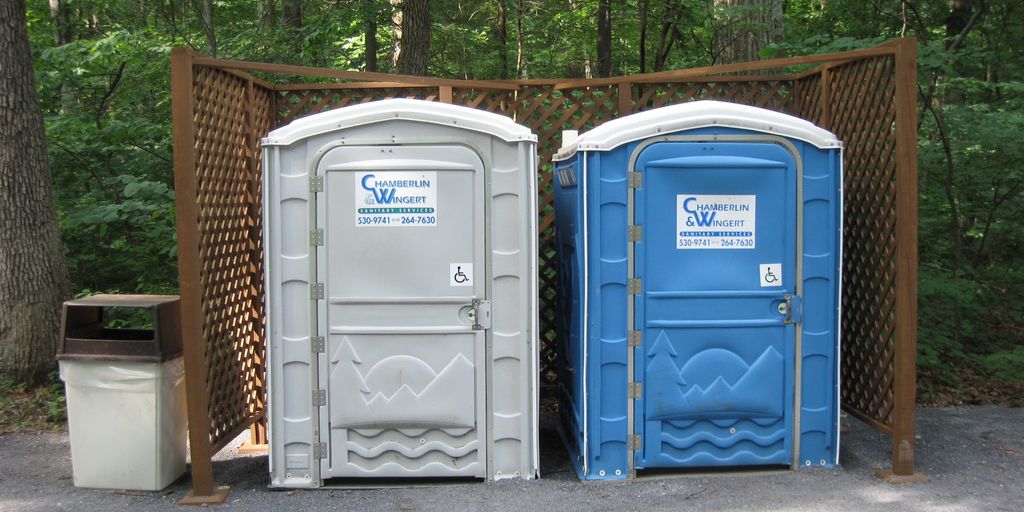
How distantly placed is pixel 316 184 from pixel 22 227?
3.57 m

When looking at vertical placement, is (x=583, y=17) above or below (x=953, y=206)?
above

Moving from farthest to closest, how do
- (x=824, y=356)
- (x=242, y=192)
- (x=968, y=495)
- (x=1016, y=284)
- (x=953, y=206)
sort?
→ (x=1016, y=284) → (x=953, y=206) → (x=242, y=192) → (x=824, y=356) → (x=968, y=495)

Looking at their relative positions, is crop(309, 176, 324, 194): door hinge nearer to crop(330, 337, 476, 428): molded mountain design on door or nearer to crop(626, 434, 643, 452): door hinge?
crop(330, 337, 476, 428): molded mountain design on door

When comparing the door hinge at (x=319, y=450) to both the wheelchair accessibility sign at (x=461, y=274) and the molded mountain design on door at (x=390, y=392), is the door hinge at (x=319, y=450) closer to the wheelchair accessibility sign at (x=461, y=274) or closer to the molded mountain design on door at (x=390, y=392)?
the molded mountain design on door at (x=390, y=392)

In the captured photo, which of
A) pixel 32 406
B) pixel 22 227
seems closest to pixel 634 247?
pixel 32 406

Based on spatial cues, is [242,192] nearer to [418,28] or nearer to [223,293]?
[223,293]

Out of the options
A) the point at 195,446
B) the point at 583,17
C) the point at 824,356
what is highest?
the point at 583,17

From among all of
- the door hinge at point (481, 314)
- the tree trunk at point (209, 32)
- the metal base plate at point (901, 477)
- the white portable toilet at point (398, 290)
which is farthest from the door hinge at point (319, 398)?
the tree trunk at point (209, 32)

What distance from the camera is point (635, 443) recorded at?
4238 mm

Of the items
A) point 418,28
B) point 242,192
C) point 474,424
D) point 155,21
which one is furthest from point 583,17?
point 474,424

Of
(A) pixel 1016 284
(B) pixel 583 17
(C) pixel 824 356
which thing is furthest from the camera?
(B) pixel 583 17

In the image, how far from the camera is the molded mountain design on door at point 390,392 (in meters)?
4.16

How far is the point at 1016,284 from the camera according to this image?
8602 millimetres

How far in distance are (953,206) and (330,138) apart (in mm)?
6245
